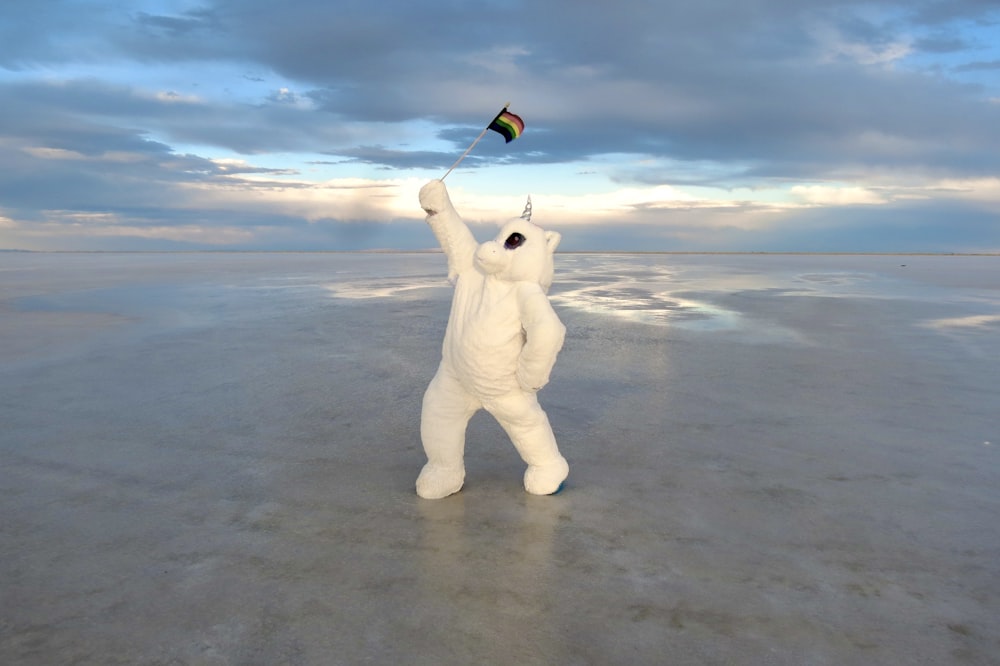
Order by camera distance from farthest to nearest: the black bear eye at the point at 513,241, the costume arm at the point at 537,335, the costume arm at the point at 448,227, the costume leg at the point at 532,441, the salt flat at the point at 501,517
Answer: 1. the costume arm at the point at 448,227
2. the costume leg at the point at 532,441
3. the black bear eye at the point at 513,241
4. the costume arm at the point at 537,335
5. the salt flat at the point at 501,517

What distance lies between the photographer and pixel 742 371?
6.74m

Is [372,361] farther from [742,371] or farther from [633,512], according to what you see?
[633,512]

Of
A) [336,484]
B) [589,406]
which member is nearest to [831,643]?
[336,484]

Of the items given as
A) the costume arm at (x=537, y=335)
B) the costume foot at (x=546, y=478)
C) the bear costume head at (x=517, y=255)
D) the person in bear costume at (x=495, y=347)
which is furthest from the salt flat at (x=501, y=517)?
the bear costume head at (x=517, y=255)

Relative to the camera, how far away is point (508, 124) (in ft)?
12.3

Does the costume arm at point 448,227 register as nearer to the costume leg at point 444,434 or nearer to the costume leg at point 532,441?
the costume leg at point 444,434

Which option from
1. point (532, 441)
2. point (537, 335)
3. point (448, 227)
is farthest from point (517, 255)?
point (532, 441)

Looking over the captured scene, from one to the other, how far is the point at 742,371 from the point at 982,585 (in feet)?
13.3

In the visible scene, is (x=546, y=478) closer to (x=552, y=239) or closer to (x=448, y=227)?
(x=552, y=239)

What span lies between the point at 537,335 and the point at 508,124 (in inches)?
45.4

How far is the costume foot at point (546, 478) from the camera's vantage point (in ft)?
12.0

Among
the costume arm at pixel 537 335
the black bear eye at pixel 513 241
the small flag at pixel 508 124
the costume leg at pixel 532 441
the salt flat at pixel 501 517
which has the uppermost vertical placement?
the small flag at pixel 508 124

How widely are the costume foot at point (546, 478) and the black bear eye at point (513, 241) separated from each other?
1114 mm

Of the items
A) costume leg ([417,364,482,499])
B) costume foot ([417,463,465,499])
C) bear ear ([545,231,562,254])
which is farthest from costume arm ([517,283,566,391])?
costume foot ([417,463,465,499])
